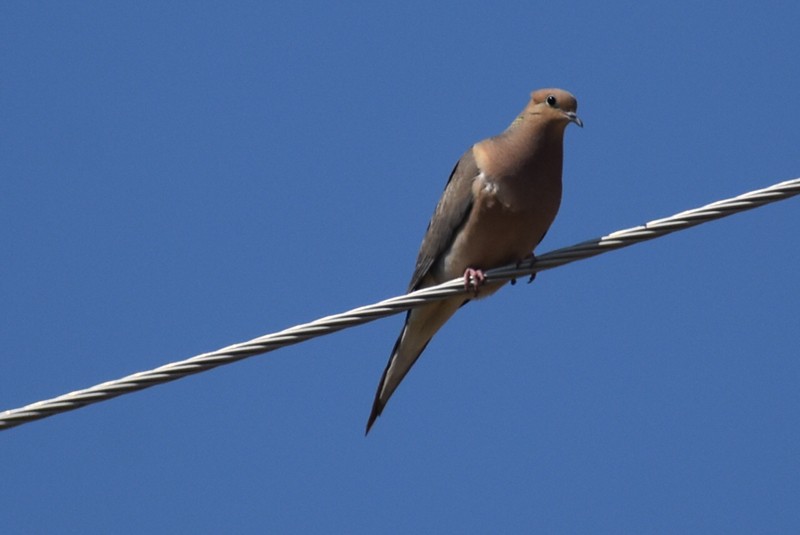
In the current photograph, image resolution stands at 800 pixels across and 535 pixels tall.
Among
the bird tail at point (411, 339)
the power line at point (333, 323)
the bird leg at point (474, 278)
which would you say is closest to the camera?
the power line at point (333, 323)

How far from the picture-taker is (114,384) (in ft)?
17.0

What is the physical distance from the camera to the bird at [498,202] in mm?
7312

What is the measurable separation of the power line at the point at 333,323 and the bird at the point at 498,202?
130cm

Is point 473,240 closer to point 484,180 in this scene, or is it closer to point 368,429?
point 484,180

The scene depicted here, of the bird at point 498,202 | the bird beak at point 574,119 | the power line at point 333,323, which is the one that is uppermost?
the bird beak at point 574,119

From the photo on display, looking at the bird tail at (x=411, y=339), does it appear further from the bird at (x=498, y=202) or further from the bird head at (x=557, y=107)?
the bird head at (x=557, y=107)

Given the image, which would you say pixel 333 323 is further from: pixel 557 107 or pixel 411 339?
pixel 557 107

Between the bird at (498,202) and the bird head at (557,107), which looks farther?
the bird head at (557,107)

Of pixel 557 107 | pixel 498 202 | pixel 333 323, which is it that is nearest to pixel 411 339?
pixel 498 202

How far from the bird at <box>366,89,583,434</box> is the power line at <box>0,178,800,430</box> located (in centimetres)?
130

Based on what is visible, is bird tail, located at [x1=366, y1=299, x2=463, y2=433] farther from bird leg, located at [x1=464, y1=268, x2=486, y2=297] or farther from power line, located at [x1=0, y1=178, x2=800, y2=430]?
power line, located at [x1=0, y1=178, x2=800, y2=430]

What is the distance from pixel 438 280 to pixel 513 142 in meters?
0.89

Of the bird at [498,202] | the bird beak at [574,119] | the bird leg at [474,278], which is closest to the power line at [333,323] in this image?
the bird leg at [474,278]

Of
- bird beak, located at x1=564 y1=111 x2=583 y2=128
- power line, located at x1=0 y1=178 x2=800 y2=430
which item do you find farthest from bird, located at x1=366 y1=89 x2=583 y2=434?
power line, located at x1=0 y1=178 x2=800 y2=430
